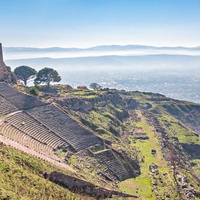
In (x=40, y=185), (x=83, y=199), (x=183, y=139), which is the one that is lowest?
(x=183, y=139)

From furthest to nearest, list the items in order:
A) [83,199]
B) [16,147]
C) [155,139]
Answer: [155,139] < [16,147] < [83,199]

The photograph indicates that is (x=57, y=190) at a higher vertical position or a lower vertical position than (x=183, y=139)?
higher

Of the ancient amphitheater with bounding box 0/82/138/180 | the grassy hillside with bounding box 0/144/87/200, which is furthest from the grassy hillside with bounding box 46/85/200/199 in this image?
the grassy hillside with bounding box 0/144/87/200

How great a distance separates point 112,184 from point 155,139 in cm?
2992

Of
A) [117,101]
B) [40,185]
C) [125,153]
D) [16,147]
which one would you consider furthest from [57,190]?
[117,101]

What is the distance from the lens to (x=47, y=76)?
318 feet

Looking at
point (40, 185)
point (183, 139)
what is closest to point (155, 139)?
point (183, 139)

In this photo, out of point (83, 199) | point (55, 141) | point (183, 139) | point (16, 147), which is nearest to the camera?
point (83, 199)

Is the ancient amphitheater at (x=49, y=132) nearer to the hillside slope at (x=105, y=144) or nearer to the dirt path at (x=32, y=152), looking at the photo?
the hillside slope at (x=105, y=144)

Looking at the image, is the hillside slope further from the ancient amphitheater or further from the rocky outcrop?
the rocky outcrop

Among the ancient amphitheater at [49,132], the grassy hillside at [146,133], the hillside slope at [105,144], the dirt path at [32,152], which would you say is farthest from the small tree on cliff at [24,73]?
the dirt path at [32,152]

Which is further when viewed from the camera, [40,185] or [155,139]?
[155,139]

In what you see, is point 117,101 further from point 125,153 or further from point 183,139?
point 125,153

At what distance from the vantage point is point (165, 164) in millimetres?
56625
